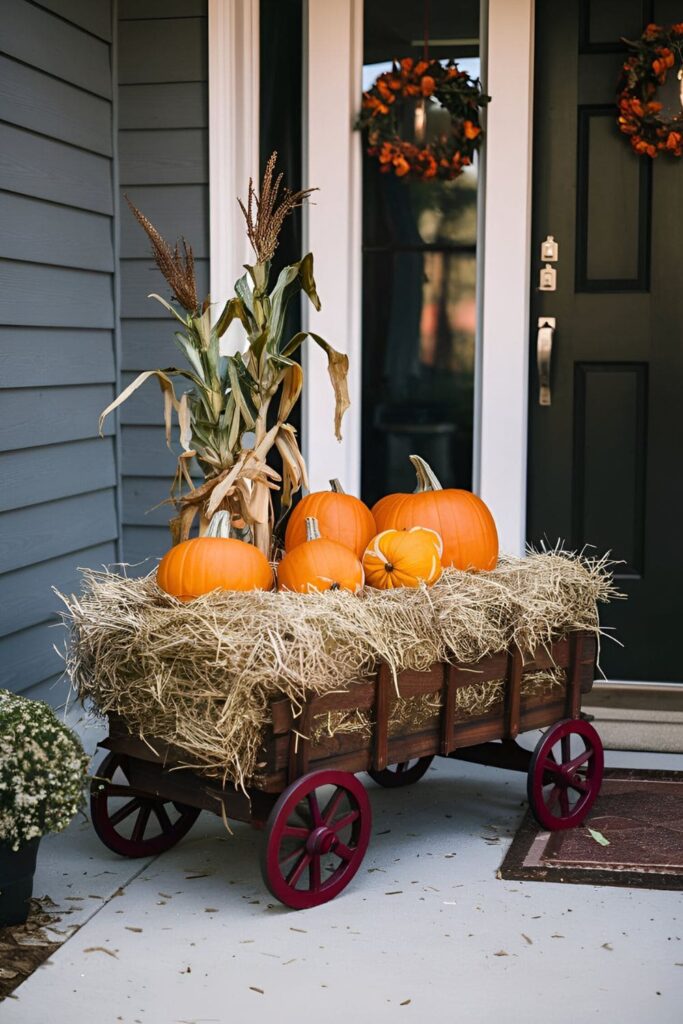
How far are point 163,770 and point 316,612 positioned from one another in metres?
0.49

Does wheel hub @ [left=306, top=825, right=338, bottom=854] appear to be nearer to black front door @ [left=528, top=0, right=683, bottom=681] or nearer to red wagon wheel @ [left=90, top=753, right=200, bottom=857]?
red wagon wheel @ [left=90, top=753, right=200, bottom=857]

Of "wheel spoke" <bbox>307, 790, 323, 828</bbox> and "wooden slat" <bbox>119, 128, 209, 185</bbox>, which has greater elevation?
"wooden slat" <bbox>119, 128, 209, 185</bbox>

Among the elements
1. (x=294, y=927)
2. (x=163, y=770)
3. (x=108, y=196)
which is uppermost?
(x=108, y=196)

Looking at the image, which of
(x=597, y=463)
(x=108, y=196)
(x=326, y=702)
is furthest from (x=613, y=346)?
(x=326, y=702)

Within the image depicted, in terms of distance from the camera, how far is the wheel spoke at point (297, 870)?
248 centimetres

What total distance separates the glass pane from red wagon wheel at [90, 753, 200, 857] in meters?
1.51

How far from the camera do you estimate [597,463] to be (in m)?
3.91

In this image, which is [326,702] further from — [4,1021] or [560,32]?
[560,32]

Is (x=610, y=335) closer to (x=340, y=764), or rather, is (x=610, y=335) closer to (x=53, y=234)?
(x=53, y=234)

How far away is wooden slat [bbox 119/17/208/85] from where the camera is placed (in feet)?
12.2

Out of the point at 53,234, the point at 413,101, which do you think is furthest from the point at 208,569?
the point at 413,101

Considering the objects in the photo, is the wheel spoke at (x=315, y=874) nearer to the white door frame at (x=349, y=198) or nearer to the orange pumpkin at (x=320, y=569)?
the orange pumpkin at (x=320, y=569)

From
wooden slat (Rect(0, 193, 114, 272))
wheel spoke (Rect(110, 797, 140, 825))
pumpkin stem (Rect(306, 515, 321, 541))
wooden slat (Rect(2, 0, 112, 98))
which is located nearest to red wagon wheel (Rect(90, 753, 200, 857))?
wheel spoke (Rect(110, 797, 140, 825))

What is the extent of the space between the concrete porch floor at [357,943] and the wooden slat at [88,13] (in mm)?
2279
